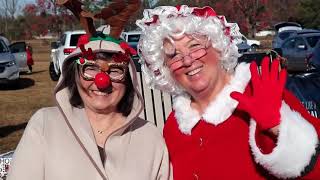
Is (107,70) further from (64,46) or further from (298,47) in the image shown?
(298,47)

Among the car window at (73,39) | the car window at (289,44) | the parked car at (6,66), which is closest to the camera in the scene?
the parked car at (6,66)

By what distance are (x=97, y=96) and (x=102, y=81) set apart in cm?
11

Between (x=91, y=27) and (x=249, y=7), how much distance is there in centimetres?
2895

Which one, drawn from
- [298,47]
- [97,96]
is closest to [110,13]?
[97,96]

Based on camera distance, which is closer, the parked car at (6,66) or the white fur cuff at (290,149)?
the white fur cuff at (290,149)

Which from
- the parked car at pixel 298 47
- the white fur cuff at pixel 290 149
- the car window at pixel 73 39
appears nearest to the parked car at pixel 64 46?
the car window at pixel 73 39

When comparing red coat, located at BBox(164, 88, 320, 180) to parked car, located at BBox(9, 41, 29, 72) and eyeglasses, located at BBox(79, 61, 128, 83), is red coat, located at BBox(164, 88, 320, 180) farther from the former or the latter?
parked car, located at BBox(9, 41, 29, 72)

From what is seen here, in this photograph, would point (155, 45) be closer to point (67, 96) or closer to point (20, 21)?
point (67, 96)

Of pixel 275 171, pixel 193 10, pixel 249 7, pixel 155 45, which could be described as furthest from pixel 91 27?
pixel 249 7

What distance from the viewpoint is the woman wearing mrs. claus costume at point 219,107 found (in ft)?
7.32

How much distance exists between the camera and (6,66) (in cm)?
1452

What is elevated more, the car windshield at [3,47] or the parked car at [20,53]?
the car windshield at [3,47]

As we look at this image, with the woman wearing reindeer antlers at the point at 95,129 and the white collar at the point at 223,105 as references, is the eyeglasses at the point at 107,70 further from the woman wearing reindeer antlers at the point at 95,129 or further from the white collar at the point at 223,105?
the white collar at the point at 223,105

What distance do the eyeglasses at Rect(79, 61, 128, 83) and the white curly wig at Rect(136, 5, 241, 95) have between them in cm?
27
